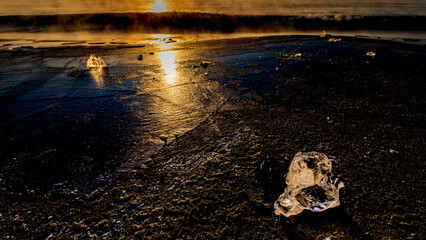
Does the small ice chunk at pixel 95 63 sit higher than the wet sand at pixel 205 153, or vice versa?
the small ice chunk at pixel 95 63

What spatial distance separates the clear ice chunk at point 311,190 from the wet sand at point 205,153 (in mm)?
54

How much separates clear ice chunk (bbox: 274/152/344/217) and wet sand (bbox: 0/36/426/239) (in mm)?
54

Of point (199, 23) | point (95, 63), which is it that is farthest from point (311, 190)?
point (199, 23)

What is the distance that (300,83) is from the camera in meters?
2.91

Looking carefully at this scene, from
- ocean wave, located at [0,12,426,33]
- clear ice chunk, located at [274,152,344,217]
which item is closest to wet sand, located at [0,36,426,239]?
clear ice chunk, located at [274,152,344,217]

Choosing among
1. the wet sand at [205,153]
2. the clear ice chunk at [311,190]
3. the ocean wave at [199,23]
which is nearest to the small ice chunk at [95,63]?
the wet sand at [205,153]

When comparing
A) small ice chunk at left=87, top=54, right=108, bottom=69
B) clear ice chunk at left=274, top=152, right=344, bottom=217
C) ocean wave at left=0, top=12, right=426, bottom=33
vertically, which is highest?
ocean wave at left=0, top=12, right=426, bottom=33

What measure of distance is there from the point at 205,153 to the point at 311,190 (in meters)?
0.79

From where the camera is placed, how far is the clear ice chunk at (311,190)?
3.46ft

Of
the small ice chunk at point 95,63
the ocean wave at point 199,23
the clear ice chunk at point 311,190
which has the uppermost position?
the ocean wave at point 199,23

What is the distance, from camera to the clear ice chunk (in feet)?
3.46

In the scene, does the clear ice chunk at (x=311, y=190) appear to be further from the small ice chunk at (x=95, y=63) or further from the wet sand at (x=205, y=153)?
the small ice chunk at (x=95, y=63)

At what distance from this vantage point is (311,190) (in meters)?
1.09

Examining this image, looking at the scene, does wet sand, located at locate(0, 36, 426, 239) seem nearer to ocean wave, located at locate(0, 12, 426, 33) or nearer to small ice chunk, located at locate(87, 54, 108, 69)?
small ice chunk, located at locate(87, 54, 108, 69)
